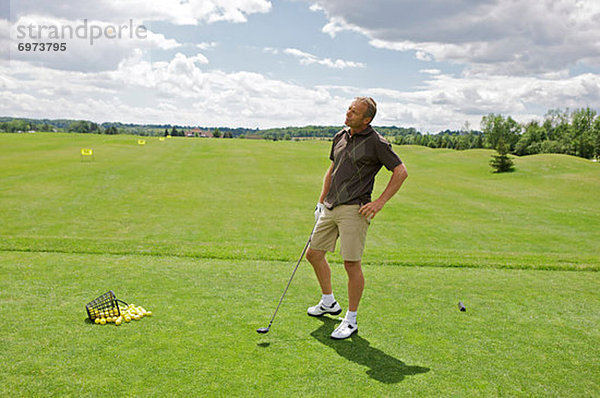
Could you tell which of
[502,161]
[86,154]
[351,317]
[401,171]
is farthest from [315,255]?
[502,161]

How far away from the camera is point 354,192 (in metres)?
4.35

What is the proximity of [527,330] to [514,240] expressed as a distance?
861 centimetres

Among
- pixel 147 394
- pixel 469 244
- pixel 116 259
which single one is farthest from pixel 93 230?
pixel 469 244

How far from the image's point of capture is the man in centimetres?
421

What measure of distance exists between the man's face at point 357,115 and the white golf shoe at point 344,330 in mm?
2004

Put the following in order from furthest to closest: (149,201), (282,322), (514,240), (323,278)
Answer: (149,201), (514,240), (323,278), (282,322)

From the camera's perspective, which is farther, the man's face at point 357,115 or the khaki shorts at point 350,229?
the khaki shorts at point 350,229

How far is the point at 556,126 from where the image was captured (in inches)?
4178

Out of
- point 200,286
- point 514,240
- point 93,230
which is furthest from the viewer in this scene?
point 514,240

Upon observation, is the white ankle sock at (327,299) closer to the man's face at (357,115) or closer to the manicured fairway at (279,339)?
the manicured fairway at (279,339)

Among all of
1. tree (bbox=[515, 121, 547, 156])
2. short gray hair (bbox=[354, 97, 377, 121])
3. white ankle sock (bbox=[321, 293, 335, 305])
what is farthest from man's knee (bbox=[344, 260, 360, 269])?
tree (bbox=[515, 121, 547, 156])

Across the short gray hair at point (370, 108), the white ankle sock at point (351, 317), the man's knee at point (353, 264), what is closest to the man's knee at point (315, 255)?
the man's knee at point (353, 264)

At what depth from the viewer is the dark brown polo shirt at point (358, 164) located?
4.22 m

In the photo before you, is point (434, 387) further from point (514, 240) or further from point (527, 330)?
point (514, 240)
